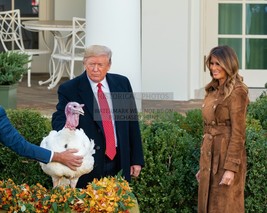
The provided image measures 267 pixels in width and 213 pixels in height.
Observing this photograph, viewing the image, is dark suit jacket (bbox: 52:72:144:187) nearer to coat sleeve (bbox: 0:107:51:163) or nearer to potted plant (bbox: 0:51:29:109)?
coat sleeve (bbox: 0:107:51:163)

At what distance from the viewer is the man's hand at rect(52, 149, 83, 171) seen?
5262 millimetres

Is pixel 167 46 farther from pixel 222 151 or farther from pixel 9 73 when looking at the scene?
pixel 222 151

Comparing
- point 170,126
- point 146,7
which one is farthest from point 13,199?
point 146,7

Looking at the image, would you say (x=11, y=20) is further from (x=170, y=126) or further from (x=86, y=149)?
(x=86, y=149)

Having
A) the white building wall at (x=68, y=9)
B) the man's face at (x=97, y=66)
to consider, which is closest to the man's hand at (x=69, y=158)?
the man's face at (x=97, y=66)

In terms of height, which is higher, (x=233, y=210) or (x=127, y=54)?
(x=127, y=54)

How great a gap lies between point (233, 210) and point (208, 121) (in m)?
0.70

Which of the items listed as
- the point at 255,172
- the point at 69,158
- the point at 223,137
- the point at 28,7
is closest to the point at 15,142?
the point at 69,158

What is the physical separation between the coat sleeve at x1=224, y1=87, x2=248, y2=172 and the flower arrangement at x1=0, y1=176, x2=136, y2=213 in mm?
1136

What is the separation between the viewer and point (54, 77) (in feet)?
43.8

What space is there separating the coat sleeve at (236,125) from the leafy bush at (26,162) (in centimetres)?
176

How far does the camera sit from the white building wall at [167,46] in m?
12.0

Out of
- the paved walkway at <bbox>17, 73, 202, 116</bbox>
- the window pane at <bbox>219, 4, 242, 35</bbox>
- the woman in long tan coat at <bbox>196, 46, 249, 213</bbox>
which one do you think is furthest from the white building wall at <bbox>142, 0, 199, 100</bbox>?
the woman in long tan coat at <bbox>196, 46, 249, 213</bbox>

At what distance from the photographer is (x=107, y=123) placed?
6059 millimetres
